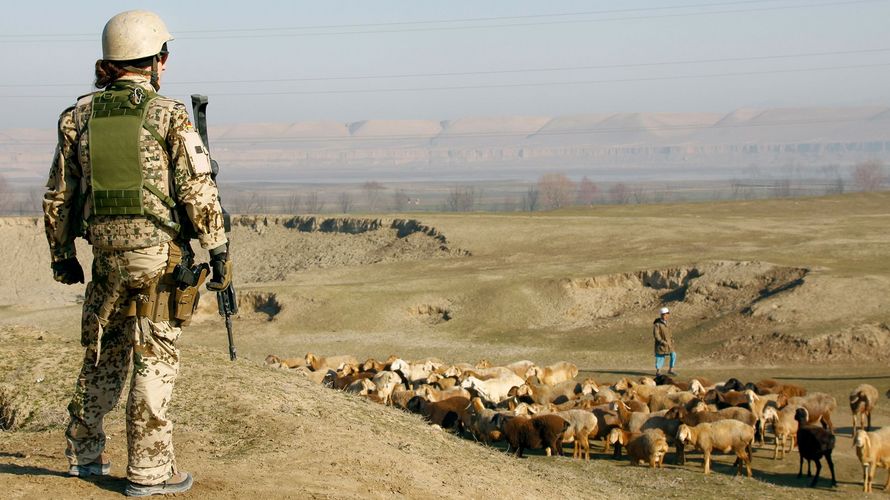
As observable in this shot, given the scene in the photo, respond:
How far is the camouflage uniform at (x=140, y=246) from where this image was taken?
23.5 feet

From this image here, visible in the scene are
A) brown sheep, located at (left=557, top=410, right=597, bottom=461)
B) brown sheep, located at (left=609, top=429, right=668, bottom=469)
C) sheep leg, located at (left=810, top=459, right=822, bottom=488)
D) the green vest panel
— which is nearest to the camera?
the green vest panel

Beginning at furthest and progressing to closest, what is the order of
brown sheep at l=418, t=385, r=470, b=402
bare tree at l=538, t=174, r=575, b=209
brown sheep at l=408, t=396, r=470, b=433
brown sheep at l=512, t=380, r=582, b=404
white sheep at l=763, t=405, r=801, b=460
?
bare tree at l=538, t=174, r=575, b=209
brown sheep at l=512, t=380, r=582, b=404
brown sheep at l=418, t=385, r=470, b=402
brown sheep at l=408, t=396, r=470, b=433
white sheep at l=763, t=405, r=801, b=460

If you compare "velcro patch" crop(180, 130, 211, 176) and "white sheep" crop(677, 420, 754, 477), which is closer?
"velcro patch" crop(180, 130, 211, 176)

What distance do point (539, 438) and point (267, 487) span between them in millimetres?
9665

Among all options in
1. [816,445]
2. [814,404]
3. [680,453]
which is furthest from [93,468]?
[814,404]

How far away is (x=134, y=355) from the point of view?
7.21 meters

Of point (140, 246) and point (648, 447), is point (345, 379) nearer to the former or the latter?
point (648, 447)

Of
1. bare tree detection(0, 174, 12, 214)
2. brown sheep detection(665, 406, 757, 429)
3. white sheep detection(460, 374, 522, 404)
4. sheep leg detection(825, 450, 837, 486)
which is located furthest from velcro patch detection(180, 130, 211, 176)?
bare tree detection(0, 174, 12, 214)

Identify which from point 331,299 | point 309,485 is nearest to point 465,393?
point 309,485

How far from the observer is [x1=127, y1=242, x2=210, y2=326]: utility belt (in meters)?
7.20

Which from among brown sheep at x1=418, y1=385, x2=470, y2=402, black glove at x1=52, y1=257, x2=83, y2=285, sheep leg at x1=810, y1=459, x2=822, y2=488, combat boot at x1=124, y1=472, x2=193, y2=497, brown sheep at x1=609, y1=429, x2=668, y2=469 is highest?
black glove at x1=52, y1=257, x2=83, y2=285

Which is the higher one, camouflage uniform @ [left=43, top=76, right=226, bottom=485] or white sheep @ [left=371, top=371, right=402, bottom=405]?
camouflage uniform @ [left=43, top=76, right=226, bottom=485]

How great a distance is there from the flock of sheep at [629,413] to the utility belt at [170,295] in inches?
420

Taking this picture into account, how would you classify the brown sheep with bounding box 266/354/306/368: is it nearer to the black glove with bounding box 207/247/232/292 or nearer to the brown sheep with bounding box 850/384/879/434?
the brown sheep with bounding box 850/384/879/434
